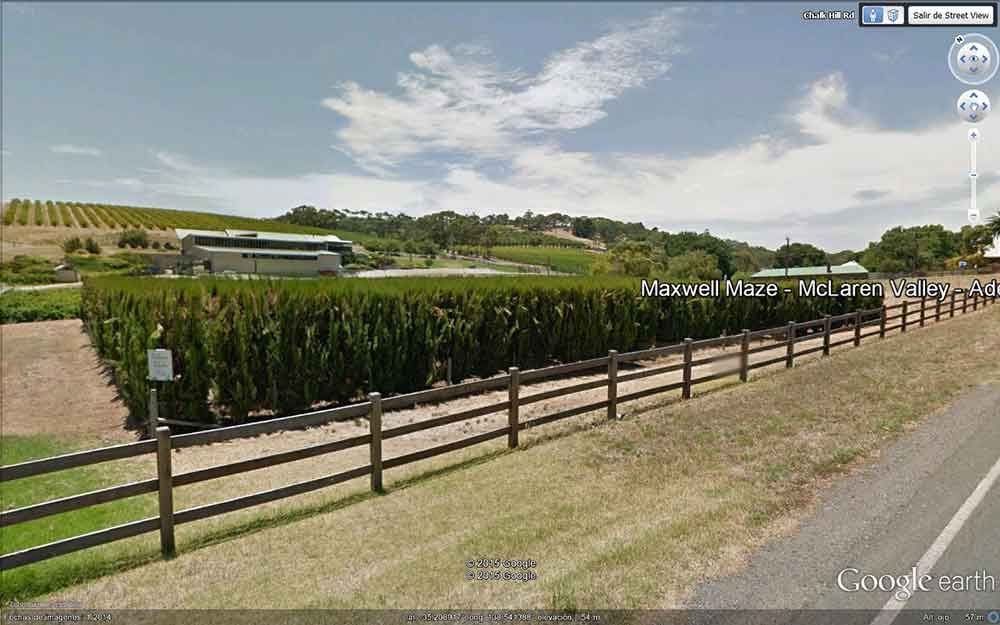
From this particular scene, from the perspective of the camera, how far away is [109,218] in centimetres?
10638

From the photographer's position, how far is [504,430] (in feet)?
22.6

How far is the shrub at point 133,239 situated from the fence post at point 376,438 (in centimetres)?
9236

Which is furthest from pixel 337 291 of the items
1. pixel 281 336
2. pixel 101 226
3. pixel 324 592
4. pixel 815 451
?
pixel 101 226

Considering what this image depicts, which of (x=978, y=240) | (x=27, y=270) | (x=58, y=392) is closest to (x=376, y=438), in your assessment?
(x=58, y=392)

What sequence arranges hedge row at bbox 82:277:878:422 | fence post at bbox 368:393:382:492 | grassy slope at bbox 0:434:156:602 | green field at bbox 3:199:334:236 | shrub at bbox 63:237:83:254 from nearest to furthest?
grassy slope at bbox 0:434:156:602
fence post at bbox 368:393:382:492
hedge row at bbox 82:277:878:422
shrub at bbox 63:237:83:254
green field at bbox 3:199:334:236

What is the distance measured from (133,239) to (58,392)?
267ft

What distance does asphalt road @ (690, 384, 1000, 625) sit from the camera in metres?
3.18

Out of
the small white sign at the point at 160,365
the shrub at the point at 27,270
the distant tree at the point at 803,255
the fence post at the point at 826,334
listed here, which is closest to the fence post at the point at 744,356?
the fence post at the point at 826,334

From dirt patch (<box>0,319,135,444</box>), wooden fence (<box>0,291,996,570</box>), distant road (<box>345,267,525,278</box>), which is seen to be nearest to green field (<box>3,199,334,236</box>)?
distant road (<box>345,267,525,278</box>)

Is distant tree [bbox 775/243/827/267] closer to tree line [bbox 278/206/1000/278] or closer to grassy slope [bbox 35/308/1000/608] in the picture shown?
tree line [bbox 278/206/1000/278]

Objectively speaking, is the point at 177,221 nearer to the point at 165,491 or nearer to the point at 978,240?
the point at 165,491

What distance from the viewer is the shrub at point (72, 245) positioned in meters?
66.9

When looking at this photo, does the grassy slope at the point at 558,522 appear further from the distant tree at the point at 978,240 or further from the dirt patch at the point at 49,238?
the distant tree at the point at 978,240

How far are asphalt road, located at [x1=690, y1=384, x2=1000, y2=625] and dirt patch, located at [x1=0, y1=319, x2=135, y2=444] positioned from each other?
10209mm
